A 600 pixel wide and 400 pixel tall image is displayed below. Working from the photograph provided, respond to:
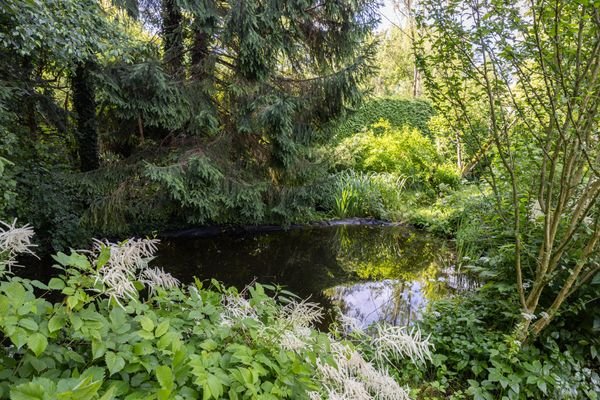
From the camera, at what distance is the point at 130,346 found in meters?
0.89

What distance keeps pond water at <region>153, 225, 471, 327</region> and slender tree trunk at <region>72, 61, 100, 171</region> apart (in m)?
1.42

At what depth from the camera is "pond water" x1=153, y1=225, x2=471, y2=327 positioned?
3.38m

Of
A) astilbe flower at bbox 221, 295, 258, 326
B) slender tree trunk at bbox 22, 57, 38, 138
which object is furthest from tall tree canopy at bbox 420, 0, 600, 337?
slender tree trunk at bbox 22, 57, 38, 138

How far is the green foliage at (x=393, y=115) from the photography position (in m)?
8.85

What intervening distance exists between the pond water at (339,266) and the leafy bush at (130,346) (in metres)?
1.90

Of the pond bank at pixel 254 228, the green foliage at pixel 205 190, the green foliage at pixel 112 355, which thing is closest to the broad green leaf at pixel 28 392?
the green foliage at pixel 112 355

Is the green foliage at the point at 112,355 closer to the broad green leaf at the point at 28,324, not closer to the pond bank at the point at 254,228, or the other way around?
the broad green leaf at the point at 28,324

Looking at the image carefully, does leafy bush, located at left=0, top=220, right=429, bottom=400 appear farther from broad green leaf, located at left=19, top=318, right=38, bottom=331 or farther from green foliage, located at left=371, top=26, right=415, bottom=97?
green foliage, located at left=371, top=26, right=415, bottom=97

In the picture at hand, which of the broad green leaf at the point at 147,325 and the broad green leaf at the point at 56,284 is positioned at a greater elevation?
the broad green leaf at the point at 56,284

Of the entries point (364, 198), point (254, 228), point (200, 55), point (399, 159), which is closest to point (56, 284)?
point (200, 55)

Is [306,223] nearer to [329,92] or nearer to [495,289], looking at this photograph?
[329,92]

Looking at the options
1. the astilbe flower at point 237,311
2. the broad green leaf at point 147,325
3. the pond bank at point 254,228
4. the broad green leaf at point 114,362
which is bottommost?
the pond bank at point 254,228

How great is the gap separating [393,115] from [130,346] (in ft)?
31.0

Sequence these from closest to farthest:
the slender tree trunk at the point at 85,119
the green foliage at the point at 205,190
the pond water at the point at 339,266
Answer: the pond water at the point at 339,266 < the green foliage at the point at 205,190 < the slender tree trunk at the point at 85,119
